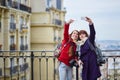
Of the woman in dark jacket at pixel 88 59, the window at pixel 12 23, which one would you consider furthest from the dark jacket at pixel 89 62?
the window at pixel 12 23

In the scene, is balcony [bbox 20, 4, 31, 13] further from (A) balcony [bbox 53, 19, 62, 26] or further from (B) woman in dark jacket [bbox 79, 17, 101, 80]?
(B) woman in dark jacket [bbox 79, 17, 101, 80]

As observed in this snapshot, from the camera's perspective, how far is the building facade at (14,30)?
79.7ft

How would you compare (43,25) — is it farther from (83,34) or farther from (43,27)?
(83,34)

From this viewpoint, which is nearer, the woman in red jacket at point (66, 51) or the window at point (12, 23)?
the woman in red jacket at point (66, 51)

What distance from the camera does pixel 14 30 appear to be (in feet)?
88.4

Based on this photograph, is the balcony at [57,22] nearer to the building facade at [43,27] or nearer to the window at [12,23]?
the building facade at [43,27]

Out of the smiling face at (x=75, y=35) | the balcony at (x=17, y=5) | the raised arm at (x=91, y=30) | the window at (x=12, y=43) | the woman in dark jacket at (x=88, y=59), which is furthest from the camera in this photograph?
the window at (x=12, y=43)

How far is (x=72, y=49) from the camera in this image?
6.89m

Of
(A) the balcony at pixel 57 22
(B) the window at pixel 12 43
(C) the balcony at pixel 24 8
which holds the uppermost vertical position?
(C) the balcony at pixel 24 8

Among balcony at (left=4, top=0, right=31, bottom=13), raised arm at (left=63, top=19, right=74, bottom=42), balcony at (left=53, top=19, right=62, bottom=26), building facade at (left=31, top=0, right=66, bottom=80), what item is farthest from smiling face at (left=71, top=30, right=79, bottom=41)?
balcony at (left=53, top=19, right=62, bottom=26)

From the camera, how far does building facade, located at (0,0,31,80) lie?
79.7ft

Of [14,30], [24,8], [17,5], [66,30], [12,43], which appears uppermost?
[17,5]

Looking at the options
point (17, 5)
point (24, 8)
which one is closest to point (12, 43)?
point (17, 5)

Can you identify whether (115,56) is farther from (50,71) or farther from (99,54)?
(50,71)
